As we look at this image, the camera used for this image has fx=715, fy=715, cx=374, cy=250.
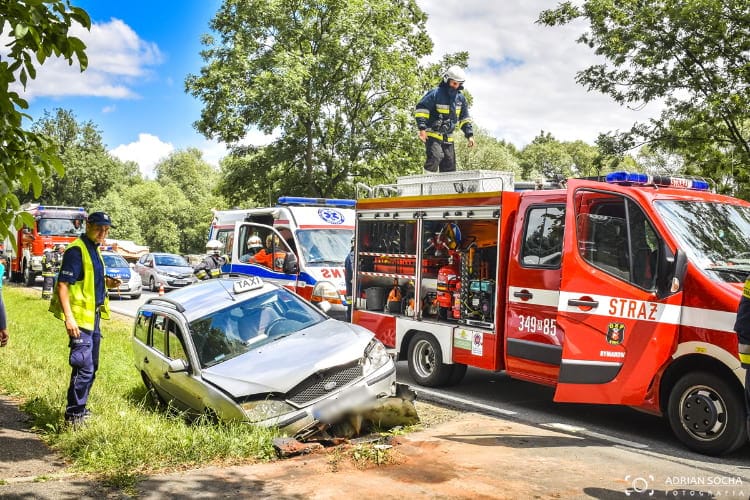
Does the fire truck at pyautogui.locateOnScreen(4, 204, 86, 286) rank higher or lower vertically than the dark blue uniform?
higher

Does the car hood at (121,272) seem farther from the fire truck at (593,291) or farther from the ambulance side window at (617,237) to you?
the ambulance side window at (617,237)

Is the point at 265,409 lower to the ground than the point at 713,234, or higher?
lower

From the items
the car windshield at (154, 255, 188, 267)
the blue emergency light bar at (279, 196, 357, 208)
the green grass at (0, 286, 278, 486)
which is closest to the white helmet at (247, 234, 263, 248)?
the blue emergency light bar at (279, 196, 357, 208)

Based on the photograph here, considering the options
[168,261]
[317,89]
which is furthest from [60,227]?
[317,89]

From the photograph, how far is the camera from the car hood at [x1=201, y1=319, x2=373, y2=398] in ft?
20.1

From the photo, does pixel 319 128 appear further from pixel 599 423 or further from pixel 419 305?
pixel 599 423

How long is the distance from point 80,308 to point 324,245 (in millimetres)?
6922

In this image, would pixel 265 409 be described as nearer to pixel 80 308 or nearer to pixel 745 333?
pixel 80 308

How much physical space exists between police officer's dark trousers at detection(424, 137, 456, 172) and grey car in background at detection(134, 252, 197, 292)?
16.4m

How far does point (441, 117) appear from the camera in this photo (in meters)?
11.0

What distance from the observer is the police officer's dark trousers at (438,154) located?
36.2 ft

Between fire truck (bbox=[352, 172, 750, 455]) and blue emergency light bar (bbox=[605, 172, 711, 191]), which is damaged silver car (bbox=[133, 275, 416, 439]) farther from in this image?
blue emergency light bar (bbox=[605, 172, 711, 191])

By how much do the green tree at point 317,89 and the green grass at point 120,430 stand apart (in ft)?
59.4

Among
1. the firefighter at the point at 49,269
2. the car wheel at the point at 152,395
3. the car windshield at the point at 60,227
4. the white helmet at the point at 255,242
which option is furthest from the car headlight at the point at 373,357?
the car windshield at the point at 60,227
